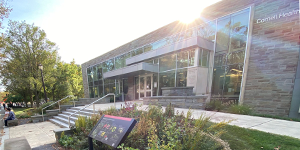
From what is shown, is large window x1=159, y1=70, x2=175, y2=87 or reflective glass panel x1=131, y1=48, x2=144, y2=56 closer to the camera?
large window x1=159, y1=70, x2=175, y2=87

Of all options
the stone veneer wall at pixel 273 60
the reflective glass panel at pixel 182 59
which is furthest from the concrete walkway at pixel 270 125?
the reflective glass panel at pixel 182 59

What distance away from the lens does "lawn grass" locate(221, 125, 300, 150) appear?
2488 mm

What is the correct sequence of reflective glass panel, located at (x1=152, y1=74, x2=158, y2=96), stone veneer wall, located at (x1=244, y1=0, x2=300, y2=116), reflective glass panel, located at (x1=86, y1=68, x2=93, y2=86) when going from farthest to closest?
1. reflective glass panel, located at (x1=86, y1=68, x2=93, y2=86)
2. reflective glass panel, located at (x1=152, y1=74, x2=158, y2=96)
3. stone veneer wall, located at (x1=244, y1=0, x2=300, y2=116)

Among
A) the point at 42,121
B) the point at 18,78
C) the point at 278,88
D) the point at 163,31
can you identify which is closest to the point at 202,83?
the point at 278,88

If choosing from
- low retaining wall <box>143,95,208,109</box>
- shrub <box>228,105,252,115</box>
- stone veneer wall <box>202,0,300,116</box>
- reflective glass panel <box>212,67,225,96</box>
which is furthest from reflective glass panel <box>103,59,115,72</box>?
stone veneer wall <box>202,0,300,116</box>

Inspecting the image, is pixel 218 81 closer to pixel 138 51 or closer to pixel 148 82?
pixel 148 82

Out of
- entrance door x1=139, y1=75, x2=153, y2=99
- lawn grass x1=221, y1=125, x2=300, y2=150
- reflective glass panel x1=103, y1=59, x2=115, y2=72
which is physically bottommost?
entrance door x1=139, y1=75, x2=153, y2=99

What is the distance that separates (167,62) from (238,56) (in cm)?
542

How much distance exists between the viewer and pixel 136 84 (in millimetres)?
15258

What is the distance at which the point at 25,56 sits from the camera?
13.6 m

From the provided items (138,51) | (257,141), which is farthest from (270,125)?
(138,51)

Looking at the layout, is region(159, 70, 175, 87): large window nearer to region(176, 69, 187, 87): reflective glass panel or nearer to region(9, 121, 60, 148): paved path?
region(176, 69, 187, 87): reflective glass panel

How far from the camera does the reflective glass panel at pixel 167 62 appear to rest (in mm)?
11287

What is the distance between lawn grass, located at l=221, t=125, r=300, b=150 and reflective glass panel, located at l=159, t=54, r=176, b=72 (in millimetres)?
8365
